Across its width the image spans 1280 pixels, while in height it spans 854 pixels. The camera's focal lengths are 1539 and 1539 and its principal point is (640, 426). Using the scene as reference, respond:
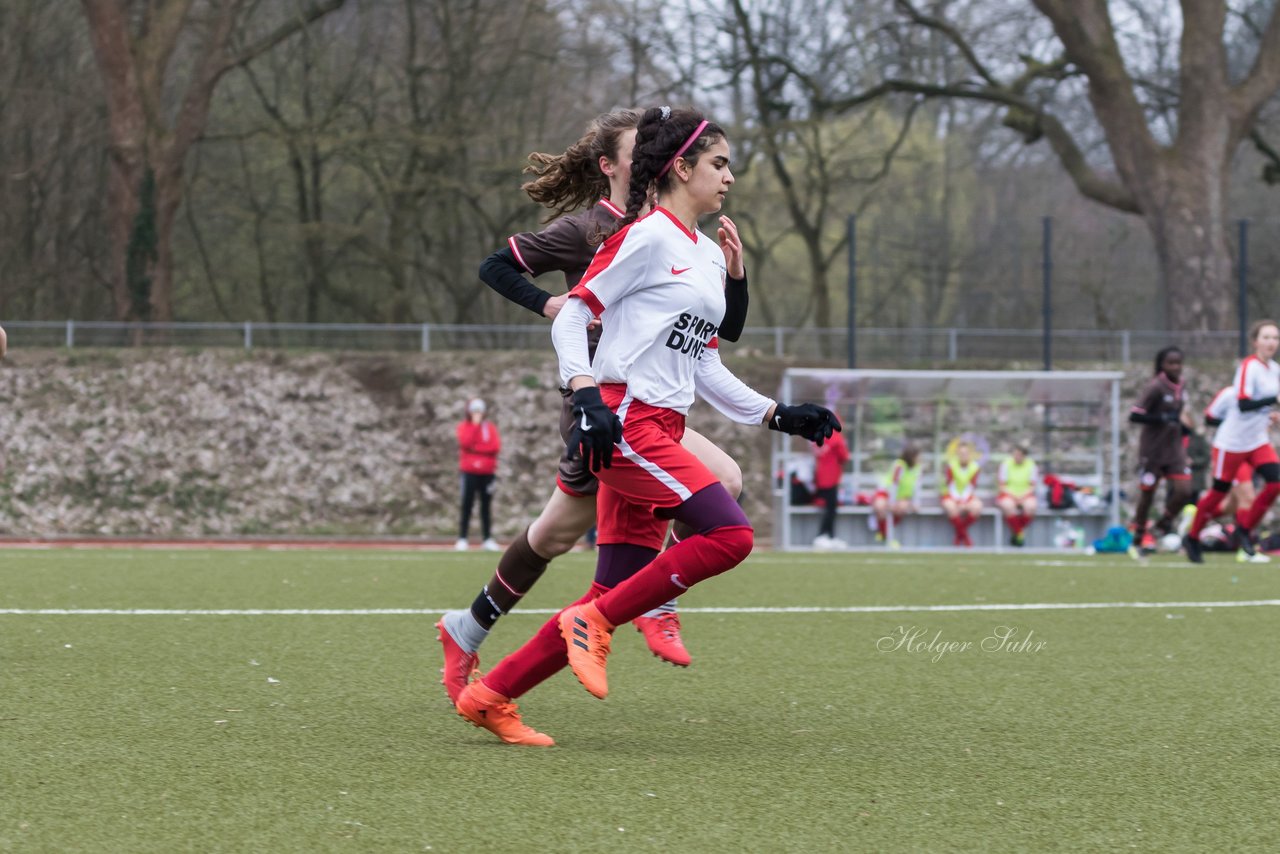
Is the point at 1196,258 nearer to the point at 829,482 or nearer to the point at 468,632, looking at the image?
the point at 829,482

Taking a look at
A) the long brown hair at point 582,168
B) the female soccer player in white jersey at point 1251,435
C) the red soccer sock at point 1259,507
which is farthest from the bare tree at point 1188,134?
the long brown hair at point 582,168

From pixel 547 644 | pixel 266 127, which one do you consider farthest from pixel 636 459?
pixel 266 127

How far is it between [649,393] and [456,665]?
1.18 meters

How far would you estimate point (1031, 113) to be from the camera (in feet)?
86.4

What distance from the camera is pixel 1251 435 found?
1273 centimetres

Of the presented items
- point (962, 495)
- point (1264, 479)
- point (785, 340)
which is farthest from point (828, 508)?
point (785, 340)

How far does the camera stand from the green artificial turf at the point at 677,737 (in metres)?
3.35

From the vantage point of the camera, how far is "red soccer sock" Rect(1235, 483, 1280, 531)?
12.5m

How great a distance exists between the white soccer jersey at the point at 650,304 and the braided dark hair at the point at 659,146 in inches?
4.2

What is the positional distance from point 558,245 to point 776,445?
1355cm

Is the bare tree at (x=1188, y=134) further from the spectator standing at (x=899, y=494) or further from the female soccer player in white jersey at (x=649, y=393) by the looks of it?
the female soccer player in white jersey at (x=649, y=393)

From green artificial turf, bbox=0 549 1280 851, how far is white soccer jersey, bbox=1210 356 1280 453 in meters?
4.32

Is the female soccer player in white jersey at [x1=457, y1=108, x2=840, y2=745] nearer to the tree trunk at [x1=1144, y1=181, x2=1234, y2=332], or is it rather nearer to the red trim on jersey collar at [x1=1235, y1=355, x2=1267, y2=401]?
the red trim on jersey collar at [x1=1235, y1=355, x2=1267, y2=401]

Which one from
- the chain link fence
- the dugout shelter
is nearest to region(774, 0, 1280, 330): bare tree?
the chain link fence
